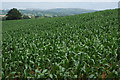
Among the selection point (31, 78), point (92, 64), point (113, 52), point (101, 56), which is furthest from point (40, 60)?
point (113, 52)

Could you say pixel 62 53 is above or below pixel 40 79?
above

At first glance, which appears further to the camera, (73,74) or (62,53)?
(62,53)

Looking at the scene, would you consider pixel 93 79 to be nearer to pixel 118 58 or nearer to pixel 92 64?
pixel 92 64

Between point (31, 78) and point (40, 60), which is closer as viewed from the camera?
point (31, 78)

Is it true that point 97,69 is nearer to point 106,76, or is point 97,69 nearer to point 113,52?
point 106,76

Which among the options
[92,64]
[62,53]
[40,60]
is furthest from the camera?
[62,53]

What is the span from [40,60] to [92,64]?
2426 mm

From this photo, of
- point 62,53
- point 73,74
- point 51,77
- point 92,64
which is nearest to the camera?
point 51,77

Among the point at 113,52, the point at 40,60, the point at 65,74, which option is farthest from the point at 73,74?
the point at 113,52

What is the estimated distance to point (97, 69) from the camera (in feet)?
21.5

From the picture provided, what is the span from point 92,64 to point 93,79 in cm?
130

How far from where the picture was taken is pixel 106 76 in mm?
6215

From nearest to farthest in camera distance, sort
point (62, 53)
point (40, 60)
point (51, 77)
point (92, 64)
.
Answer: point (51, 77) < point (92, 64) < point (40, 60) < point (62, 53)

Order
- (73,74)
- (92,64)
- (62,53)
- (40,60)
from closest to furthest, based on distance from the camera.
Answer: (73,74) < (92,64) < (40,60) < (62,53)
